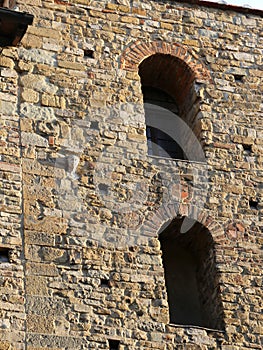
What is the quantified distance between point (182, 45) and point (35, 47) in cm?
204

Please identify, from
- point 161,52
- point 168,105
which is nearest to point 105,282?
point 168,105

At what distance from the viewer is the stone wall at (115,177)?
11.5 m

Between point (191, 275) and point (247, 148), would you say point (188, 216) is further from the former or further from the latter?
point (247, 148)

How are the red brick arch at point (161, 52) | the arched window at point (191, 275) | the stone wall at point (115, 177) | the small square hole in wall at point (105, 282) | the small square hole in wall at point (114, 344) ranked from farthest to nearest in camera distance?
1. the red brick arch at point (161, 52)
2. the arched window at point (191, 275)
3. the small square hole in wall at point (105, 282)
4. the stone wall at point (115, 177)
5. the small square hole in wall at point (114, 344)

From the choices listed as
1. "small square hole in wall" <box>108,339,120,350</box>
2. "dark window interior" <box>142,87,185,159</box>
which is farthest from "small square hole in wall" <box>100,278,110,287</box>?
"dark window interior" <box>142,87,185,159</box>

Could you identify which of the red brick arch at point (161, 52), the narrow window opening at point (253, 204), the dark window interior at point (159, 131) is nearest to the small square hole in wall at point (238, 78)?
the red brick arch at point (161, 52)

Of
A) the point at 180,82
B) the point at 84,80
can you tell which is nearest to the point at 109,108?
the point at 84,80

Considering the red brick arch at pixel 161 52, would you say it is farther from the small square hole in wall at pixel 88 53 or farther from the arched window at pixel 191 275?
the arched window at pixel 191 275

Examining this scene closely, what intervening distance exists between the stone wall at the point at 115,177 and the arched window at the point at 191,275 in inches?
7.6

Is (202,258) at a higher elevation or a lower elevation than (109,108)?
lower

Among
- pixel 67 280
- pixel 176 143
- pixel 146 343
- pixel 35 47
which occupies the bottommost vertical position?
pixel 146 343

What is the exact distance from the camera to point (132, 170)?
41.9 feet

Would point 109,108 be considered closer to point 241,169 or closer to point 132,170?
point 132,170

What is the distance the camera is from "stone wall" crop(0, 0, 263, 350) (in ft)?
37.7
